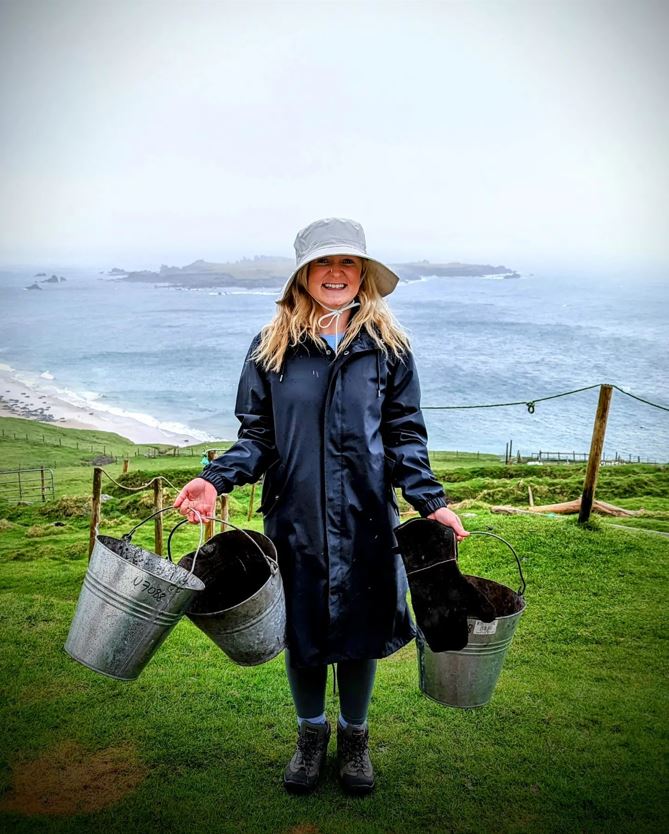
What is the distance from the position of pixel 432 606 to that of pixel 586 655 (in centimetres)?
214

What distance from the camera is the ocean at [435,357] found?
50.2m

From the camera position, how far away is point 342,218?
111 inches

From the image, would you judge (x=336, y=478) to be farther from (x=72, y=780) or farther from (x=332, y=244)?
(x=72, y=780)

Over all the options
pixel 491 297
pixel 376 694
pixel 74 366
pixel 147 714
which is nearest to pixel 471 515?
pixel 376 694

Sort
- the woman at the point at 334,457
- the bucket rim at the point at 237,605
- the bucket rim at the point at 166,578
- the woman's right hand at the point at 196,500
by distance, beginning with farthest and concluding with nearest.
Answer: the woman at the point at 334,457
the woman's right hand at the point at 196,500
the bucket rim at the point at 237,605
the bucket rim at the point at 166,578

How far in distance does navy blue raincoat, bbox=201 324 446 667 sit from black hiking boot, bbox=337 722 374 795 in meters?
0.44

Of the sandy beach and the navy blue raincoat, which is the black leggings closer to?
the navy blue raincoat

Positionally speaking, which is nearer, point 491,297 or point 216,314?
point 216,314

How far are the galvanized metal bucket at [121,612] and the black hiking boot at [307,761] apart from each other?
2.85 feet

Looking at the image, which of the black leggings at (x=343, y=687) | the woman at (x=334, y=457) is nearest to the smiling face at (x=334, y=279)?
the woman at (x=334, y=457)

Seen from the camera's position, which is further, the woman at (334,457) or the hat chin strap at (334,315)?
the hat chin strap at (334,315)

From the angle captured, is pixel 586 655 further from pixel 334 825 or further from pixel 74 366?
pixel 74 366

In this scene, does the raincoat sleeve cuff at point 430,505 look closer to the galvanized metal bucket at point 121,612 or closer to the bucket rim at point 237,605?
the bucket rim at point 237,605

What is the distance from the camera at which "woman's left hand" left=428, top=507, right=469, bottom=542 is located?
261cm
